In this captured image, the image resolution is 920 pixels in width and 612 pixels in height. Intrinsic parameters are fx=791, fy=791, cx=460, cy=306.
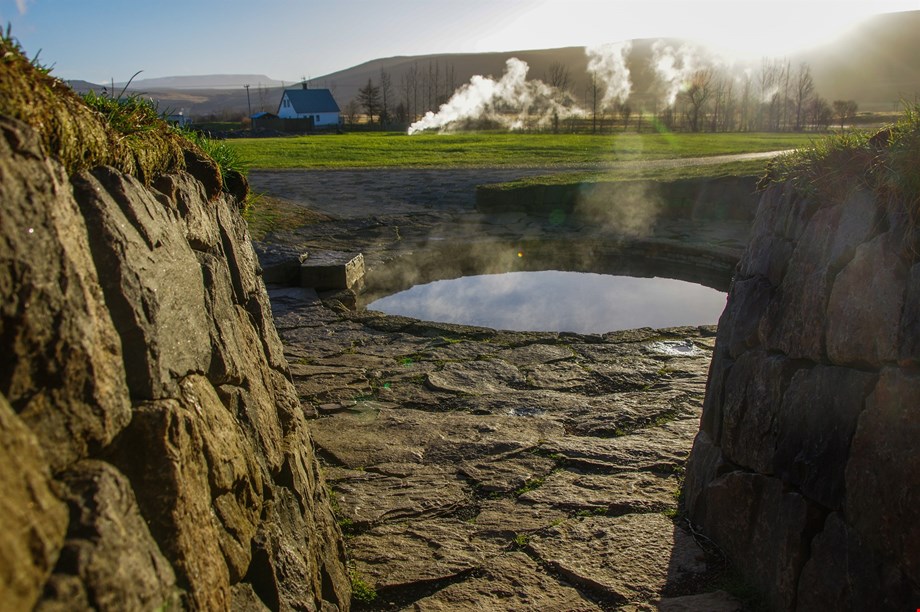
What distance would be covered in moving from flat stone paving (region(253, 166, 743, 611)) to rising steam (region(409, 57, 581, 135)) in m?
36.1

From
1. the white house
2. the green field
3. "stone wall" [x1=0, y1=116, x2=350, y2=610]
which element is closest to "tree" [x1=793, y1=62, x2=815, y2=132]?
the green field

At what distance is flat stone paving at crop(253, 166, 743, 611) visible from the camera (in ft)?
10.1

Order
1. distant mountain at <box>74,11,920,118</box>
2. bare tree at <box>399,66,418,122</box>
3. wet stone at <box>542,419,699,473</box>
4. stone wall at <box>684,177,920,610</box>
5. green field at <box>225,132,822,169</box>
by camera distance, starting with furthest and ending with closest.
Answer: distant mountain at <box>74,11,920,118</box>
bare tree at <box>399,66,418,122</box>
green field at <box>225,132,822,169</box>
wet stone at <box>542,419,699,473</box>
stone wall at <box>684,177,920,610</box>

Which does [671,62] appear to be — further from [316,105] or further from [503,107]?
[316,105]

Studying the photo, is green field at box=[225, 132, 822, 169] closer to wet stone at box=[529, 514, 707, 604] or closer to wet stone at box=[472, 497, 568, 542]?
wet stone at box=[472, 497, 568, 542]

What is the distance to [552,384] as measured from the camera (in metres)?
5.25

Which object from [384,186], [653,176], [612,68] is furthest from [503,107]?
[612,68]

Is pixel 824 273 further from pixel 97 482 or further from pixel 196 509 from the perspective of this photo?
pixel 97 482

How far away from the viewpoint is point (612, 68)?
108750 millimetres

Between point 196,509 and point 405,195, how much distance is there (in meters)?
12.6

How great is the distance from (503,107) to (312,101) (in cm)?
1558

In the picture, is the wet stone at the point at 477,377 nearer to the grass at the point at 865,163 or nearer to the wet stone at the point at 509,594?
the wet stone at the point at 509,594

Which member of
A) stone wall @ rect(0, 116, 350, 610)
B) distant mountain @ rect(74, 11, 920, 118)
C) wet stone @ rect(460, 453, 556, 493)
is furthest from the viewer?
distant mountain @ rect(74, 11, 920, 118)

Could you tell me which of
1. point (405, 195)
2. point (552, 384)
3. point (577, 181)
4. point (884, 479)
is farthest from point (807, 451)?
point (405, 195)
